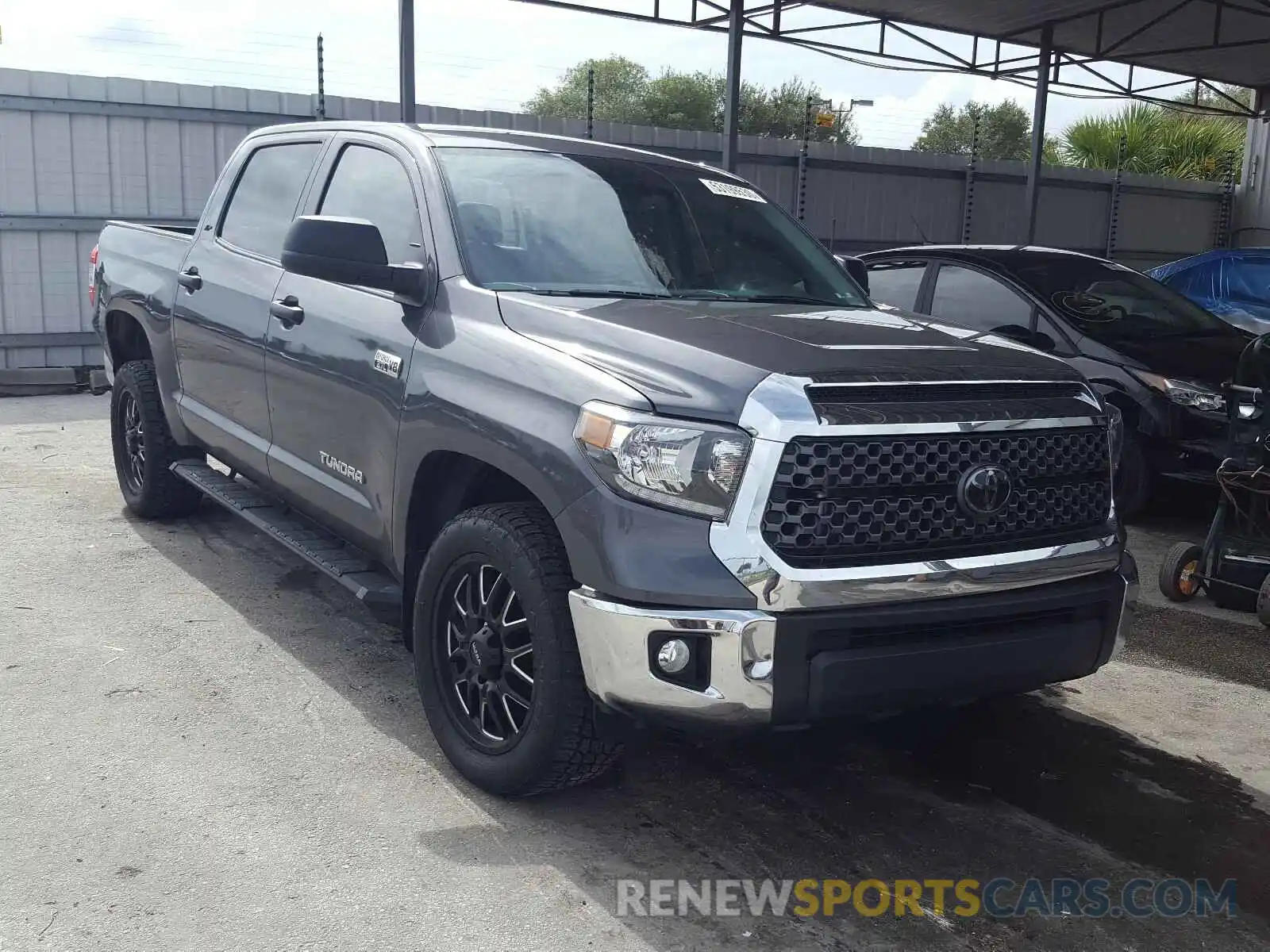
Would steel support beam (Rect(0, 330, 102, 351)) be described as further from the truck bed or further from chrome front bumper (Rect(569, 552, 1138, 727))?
chrome front bumper (Rect(569, 552, 1138, 727))

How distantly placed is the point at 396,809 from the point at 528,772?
417 mm

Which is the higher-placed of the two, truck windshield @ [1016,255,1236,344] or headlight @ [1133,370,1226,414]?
truck windshield @ [1016,255,1236,344]

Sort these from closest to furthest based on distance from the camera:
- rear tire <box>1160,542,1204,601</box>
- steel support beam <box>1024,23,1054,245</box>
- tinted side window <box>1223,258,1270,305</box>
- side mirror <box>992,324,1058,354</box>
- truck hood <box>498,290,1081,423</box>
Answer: truck hood <box>498,290,1081,423</box>, rear tire <box>1160,542,1204,601</box>, side mirror <box>992,324,1058,354</box>, tinted side window <box>1223,258,1270,305</box>, steel support beam <box>1024,23,1054,245</box>

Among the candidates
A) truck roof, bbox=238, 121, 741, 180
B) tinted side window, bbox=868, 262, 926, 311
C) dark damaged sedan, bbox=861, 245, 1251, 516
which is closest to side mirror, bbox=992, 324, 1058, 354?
dark damaged sedan, bbox=861, 245, 1251, 516

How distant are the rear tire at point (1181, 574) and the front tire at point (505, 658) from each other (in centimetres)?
359

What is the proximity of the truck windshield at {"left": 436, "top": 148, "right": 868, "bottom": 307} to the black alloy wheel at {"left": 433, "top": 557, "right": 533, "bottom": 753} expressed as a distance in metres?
0.94

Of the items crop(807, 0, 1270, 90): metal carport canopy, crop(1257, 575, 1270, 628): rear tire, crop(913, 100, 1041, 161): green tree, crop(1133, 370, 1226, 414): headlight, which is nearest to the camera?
crop(1257, 575, 1270, 628): rear tire

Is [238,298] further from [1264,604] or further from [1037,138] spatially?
[1037,138]

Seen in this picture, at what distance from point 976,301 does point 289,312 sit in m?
4.88

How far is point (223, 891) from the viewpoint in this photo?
300 centimetres

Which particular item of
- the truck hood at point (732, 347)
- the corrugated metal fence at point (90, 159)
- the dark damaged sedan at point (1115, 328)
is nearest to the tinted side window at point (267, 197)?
the truck hood at point (732, 347)

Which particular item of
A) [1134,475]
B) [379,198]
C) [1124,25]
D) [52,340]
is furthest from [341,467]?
[1124,25]

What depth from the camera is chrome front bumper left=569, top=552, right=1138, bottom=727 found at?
2910 millimetres

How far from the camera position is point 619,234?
13.9ft
